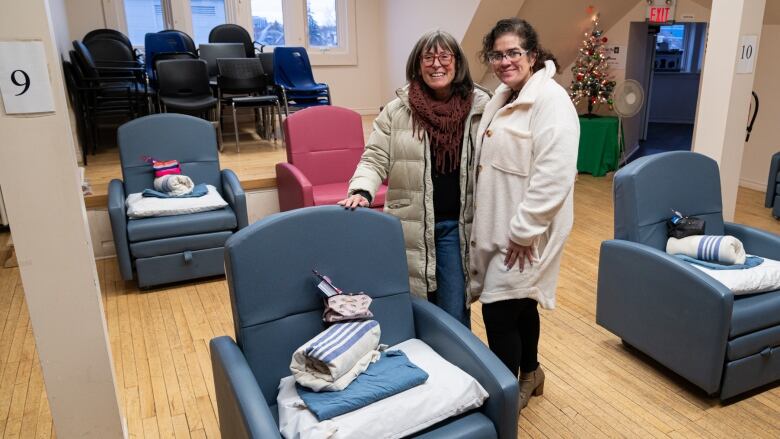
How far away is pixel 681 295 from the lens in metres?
2.43

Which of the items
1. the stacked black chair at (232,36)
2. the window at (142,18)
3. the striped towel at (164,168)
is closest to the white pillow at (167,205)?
the striped towel at (164,168)

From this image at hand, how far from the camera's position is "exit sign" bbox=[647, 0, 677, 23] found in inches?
251

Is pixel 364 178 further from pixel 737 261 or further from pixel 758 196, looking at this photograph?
pixel 758 196

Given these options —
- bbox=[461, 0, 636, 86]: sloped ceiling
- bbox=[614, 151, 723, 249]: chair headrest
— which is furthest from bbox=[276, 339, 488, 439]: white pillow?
bbox=[461, 0, 636, 86]: sloped ceiling

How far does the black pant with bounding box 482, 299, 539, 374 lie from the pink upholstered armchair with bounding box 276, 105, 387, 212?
6.65 ft

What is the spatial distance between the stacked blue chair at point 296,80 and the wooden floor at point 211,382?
285cm

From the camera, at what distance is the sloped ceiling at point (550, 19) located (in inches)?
244

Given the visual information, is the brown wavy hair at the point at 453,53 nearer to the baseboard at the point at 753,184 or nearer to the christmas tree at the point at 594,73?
the christmas tree at the point at 594,73

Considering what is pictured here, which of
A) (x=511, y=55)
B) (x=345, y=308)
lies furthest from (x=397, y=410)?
(x=511, y=55)

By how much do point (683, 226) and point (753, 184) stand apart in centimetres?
408

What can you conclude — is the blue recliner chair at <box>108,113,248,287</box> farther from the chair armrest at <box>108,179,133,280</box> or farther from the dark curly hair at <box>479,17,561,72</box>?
the dark curly hair at <box>479,17,561,72</box>

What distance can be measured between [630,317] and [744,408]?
0.57m

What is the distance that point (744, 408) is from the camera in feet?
7.97

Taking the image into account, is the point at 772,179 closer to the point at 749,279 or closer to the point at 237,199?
the point at 749,279
